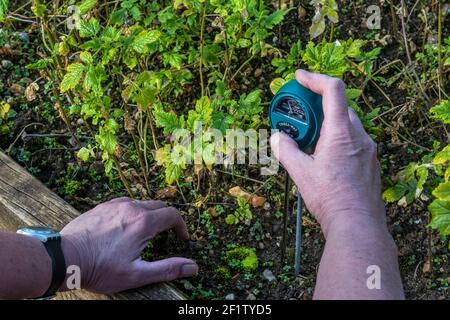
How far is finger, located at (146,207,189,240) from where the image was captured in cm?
224

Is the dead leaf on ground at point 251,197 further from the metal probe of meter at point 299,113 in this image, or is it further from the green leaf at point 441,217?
the green leaf at point 441,217

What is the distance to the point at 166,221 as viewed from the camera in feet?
7.55

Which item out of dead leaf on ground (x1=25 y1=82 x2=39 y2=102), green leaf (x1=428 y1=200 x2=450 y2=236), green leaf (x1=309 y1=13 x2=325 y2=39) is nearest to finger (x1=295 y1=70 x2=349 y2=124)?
green leaf (x1=428 y1=200 x2=450 y2=236)

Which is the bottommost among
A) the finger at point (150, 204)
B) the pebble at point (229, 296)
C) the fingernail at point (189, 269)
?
the pebble at point (229, 296)

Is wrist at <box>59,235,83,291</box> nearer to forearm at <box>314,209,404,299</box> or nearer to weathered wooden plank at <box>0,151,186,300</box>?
weathered wooden plank at <box>0,151,186,300</box>

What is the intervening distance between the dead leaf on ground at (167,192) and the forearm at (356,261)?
0.92m

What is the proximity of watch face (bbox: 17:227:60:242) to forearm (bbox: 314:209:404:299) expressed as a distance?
2.68 ft

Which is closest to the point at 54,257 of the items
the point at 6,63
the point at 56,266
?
the point at 56,266

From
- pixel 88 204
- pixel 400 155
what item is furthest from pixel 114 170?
pixel 400 155

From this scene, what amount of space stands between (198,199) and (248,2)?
723mm

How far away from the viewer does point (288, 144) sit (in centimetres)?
191

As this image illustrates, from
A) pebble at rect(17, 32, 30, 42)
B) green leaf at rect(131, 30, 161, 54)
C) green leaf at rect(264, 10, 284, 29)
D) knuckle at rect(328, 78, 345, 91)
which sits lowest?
knuckle at rect(328, 78, 345, 91)

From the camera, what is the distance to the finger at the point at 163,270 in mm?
2113

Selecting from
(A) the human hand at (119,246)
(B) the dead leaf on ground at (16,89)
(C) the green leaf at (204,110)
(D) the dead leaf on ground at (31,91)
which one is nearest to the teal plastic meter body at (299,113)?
(C) the green leaf at (204,110)
